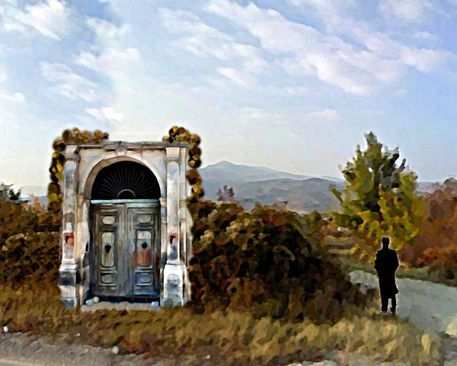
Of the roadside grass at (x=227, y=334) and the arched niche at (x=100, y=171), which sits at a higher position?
the arched niche at (x=100, y=171)

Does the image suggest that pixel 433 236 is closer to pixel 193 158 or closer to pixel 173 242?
pixel 193 158

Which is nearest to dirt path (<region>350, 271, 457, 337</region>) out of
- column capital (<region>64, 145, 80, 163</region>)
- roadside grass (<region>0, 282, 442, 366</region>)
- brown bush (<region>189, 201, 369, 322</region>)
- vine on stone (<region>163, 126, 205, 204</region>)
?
roadside grass (<region>0, 282, 442, 366</region>)

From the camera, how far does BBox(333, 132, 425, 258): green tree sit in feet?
64.3

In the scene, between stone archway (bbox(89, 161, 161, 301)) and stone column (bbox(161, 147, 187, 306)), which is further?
stone archway (bbox(89, 161, 161, 301))

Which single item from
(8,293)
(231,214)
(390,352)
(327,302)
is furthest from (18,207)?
(390,352)

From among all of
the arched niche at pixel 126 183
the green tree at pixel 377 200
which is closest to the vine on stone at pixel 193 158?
the arched niche at pixel 126 183

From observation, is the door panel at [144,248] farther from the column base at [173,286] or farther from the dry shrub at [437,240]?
the dry shrub at [437,240]

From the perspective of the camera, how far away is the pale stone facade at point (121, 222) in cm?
946

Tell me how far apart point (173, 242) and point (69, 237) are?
6.50 ft

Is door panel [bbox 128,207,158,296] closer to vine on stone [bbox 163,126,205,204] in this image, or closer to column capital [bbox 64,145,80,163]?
vine on stone [bbox 163,126,205,204]

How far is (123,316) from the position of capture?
8750 millimetres

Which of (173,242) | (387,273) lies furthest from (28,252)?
(387,273)

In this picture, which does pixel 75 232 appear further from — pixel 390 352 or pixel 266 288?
pixel 390 352

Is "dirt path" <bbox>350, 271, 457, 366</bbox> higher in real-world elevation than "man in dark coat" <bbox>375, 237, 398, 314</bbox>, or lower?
lower
